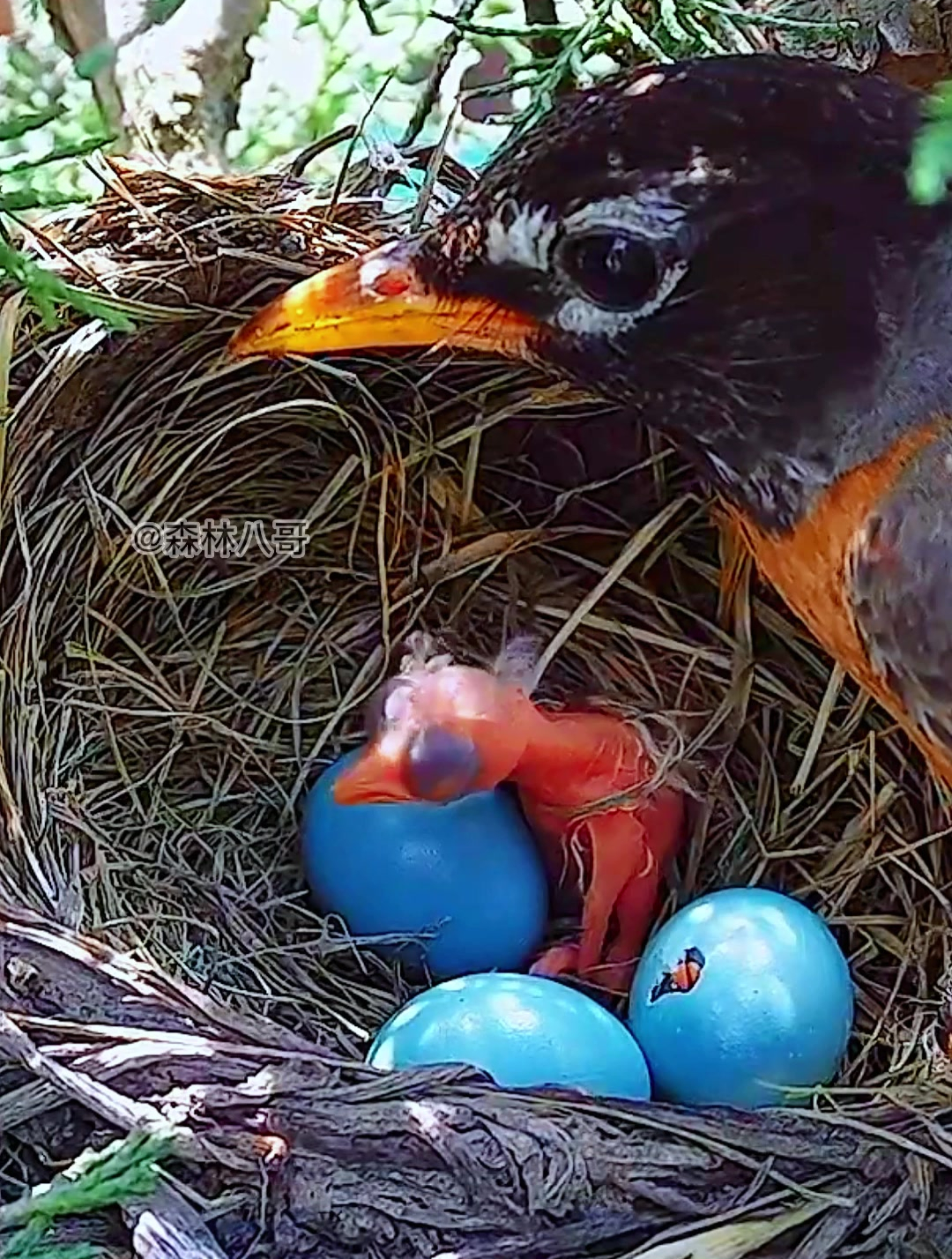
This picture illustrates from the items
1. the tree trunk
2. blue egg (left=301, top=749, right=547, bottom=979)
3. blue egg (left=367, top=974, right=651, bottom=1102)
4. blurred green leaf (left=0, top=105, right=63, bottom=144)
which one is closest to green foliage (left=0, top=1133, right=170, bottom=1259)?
blue egg (left=367, top=974, right=651, bottom=1102)

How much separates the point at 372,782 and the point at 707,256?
27.1 inches

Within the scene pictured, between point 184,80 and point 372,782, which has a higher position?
point 184,80

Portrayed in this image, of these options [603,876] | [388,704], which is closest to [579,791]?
[603,876]

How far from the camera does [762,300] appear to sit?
4.54 ft

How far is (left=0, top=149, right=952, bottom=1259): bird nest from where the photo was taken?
4.71ft

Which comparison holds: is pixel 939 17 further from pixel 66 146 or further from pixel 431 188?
pixel 66 146

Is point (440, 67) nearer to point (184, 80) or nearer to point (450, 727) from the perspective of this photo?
point (184, 80)

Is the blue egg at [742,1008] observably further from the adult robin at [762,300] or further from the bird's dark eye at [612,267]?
the bird's dark eye at [612,267]

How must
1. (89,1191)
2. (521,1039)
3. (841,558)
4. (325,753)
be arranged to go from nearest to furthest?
1. (89,1191)
2. (841,558)
3. (521,1039)
4. (325,753)

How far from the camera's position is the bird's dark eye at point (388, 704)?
190 centimetres

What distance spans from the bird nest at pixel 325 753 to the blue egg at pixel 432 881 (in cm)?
5

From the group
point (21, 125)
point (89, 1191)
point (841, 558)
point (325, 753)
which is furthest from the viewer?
point (325, 753)

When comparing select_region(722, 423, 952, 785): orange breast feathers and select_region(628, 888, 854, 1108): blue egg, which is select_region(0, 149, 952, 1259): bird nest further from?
select_region(722, 423, 952, 785): orange breast feathers

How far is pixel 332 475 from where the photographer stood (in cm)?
211
